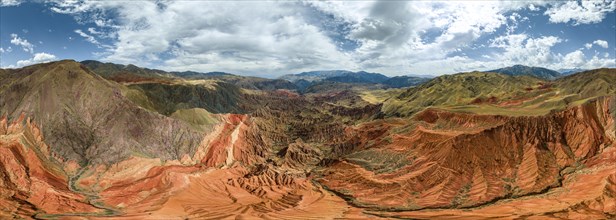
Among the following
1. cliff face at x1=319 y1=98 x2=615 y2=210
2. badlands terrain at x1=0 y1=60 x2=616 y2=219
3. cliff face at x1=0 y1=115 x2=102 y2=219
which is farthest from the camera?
cliff face at x1=319 y1=98 x2=615 y2=210

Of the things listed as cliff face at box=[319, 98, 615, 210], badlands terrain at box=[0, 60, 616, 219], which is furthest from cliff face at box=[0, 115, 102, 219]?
cliff face at box=[319, 98, 615, 210]

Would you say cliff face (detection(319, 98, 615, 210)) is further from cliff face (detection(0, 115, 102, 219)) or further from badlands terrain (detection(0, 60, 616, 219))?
cliff face (detection(0, 115, 102, 219))

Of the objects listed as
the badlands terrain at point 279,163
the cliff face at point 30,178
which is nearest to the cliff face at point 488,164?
the badlands terrain at point 279,163

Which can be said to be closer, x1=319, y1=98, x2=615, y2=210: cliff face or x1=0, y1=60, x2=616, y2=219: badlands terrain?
x1=0, y1=60, x2=616, y2=219: badlands terrain

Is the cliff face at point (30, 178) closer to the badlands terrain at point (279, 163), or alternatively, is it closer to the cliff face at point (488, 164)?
the badlands terrain at point (279, 163)

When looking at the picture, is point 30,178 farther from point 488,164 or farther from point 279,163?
point 488,164
